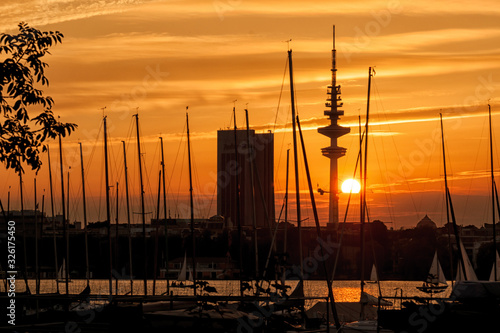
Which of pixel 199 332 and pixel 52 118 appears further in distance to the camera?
pixel 199 332

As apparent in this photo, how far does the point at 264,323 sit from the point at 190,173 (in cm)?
4710

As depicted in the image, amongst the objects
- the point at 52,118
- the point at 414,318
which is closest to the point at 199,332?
the point at 52,118

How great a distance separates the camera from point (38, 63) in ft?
48.0

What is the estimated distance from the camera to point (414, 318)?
22.8 meters

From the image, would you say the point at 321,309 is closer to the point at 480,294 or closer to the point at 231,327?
the point at 480,294

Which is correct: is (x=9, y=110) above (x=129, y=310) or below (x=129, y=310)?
above

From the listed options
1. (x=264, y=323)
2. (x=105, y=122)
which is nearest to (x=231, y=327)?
(x=264, y=323)

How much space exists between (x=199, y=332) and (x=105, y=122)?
46.7 metres

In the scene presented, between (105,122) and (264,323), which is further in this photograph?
(105,122)

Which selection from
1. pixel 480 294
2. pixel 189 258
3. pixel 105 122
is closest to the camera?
pixel 480 294

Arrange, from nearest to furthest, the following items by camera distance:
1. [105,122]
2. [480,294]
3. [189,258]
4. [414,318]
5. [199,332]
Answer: [199,332] → [414,318] → [480,294] → [105,122] → [189,258]

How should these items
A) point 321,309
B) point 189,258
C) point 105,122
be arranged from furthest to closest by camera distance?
point 189,258 < point 105,122 < point 321,309

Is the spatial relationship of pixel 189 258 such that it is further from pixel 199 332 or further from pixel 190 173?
pixel 199 332

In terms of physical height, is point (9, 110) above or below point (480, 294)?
above
